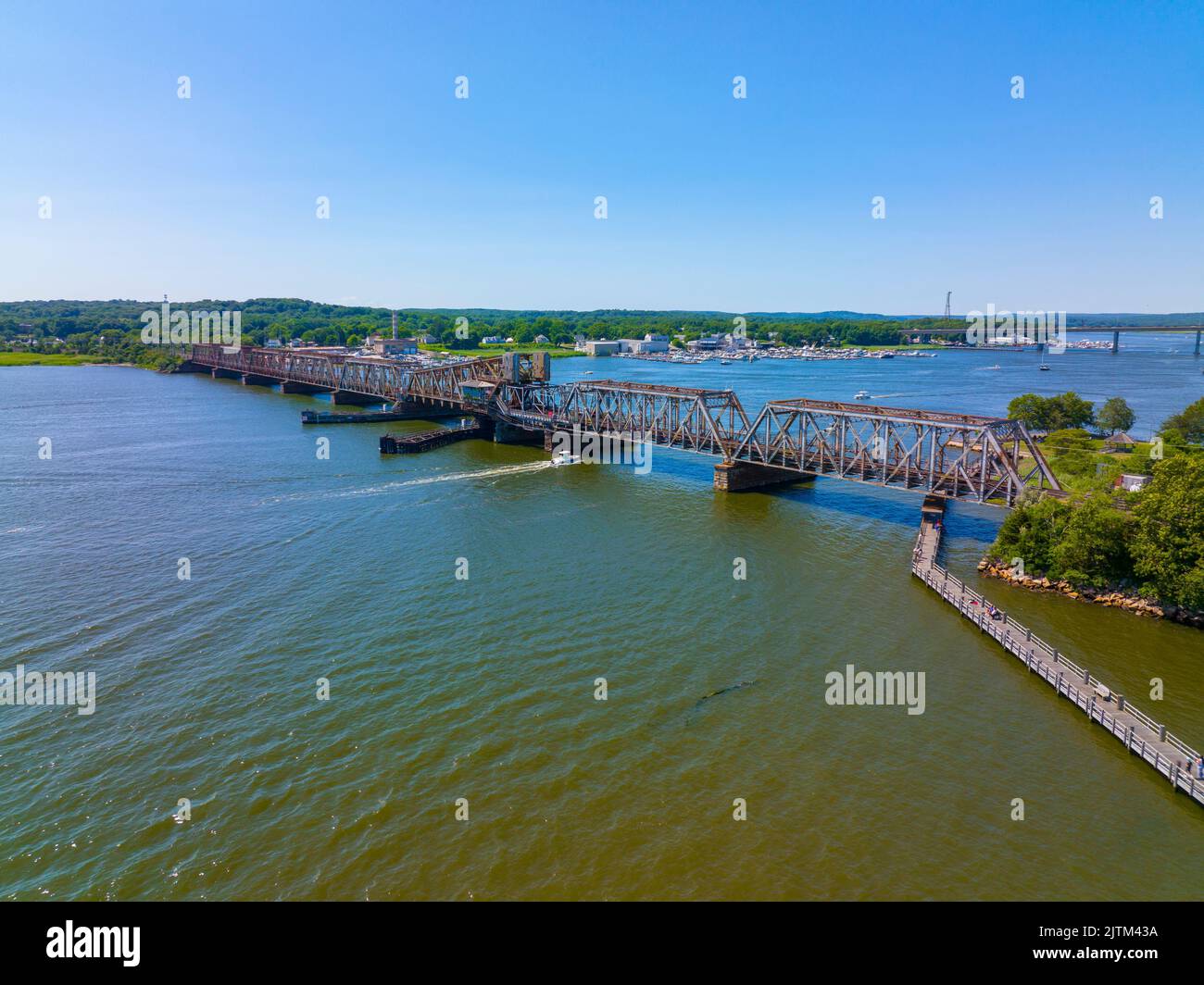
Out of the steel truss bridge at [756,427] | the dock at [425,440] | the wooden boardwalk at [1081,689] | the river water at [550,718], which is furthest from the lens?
the dock at [425,440]

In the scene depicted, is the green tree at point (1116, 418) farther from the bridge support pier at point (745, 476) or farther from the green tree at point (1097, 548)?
the green tree at point (1097, 548)

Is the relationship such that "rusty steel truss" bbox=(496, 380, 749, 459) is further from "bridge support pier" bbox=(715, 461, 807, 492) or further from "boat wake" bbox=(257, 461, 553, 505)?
"boat wake" bbox=(257, 461, 553, 505)

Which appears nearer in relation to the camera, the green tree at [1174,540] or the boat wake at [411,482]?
the green tree at [1174,540]

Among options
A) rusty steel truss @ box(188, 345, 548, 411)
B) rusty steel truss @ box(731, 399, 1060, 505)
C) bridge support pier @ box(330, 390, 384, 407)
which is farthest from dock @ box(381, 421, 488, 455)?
rusty steel truss @ box(731, 399, 1060, 505)

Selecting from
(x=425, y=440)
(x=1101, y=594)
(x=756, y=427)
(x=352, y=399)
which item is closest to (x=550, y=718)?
(x=1101, y=594)

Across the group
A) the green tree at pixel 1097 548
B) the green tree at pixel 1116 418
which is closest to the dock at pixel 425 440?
the green tree at pixel 1097 548

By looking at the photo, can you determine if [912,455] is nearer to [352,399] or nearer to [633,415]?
[633,415]

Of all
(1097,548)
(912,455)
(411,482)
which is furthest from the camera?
(411,482)
